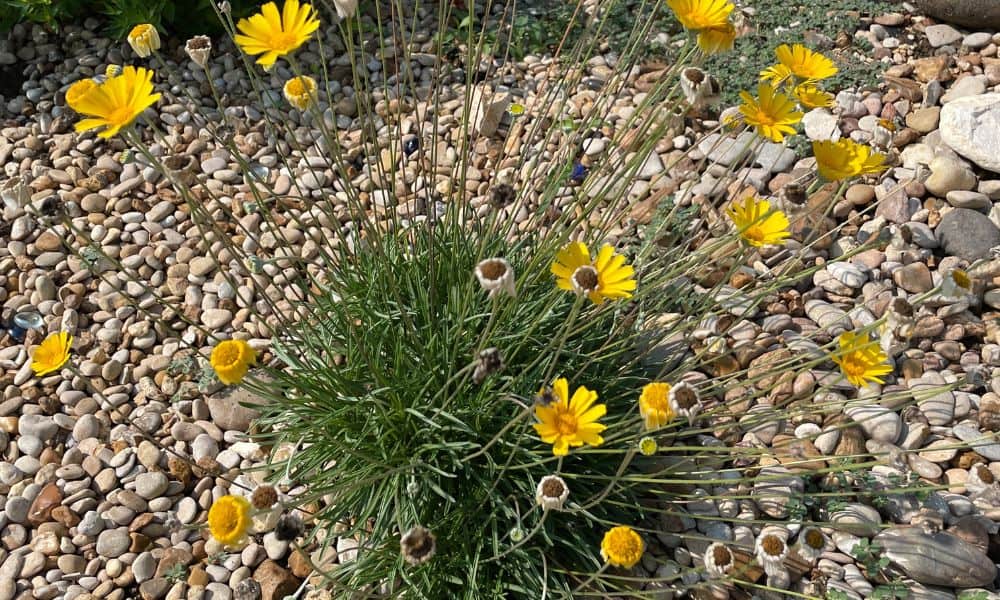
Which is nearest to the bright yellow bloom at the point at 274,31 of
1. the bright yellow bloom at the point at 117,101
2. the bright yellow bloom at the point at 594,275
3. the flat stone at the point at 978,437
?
the bright yellow bloom at the point at 117,101

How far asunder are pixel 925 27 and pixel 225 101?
3643mm

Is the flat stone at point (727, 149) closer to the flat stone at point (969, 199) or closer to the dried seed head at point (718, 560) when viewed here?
the flat stone at point (969, 199)

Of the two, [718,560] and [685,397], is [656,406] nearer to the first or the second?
[685,397]

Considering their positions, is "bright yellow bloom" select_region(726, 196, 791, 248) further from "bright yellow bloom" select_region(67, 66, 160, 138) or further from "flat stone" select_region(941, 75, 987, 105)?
"flat stone" select_region(941, 75, 987, 105)

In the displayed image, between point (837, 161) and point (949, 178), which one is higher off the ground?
point (837, 161)

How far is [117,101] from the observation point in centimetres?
166

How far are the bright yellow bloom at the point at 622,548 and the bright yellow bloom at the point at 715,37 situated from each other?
45.0 inches

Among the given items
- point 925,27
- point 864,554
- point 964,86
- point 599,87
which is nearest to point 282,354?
point 864,554

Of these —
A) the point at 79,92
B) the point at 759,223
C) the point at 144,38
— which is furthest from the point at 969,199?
the point at 79,92

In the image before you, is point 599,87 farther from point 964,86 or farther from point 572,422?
point 572,422

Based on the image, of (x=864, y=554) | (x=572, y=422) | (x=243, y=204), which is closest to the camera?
(x=572, y=422)

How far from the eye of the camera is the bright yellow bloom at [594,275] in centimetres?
164

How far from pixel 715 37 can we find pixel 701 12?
8 cm

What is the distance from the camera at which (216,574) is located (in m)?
2.39
